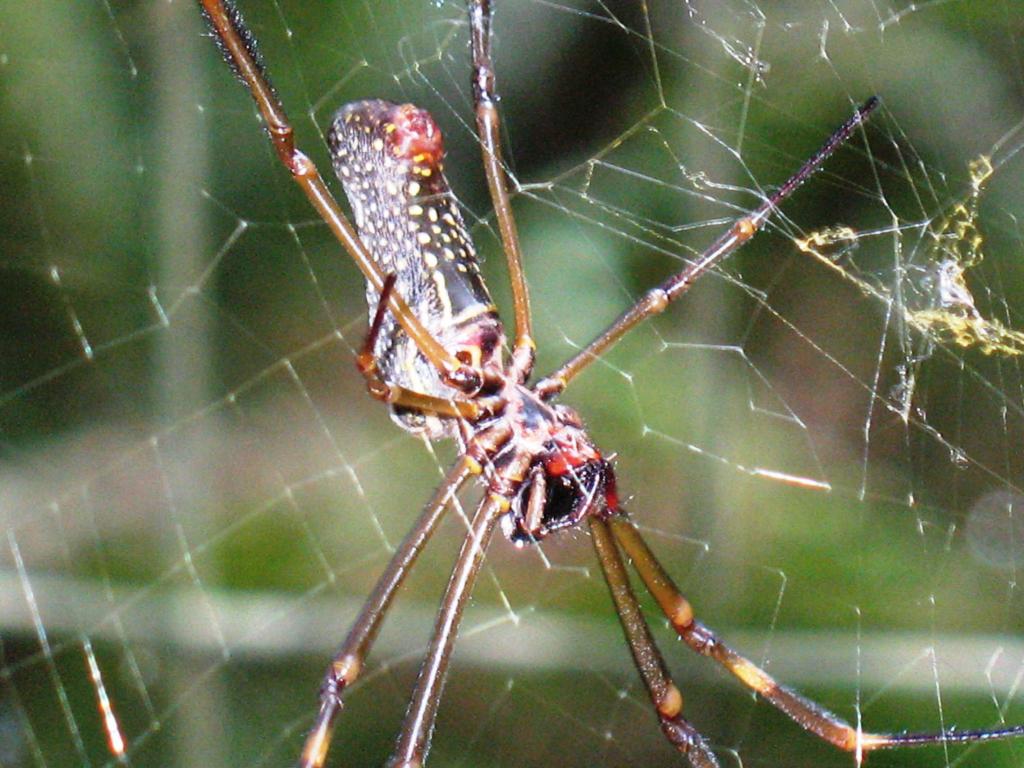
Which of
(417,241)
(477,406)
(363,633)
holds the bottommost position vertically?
(363,633)

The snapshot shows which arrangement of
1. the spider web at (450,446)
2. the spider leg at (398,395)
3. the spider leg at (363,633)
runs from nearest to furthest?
1. the spider leg at (398,395)
2. the spider leg at (363,633)
3. the spider web at (450,446)

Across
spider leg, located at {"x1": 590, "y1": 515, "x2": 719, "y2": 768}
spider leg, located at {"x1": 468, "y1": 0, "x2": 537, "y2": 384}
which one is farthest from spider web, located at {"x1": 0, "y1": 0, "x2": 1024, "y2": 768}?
spider leg, located at {"x1": 590, "y1": 515, "x2": 719, "y2": 768}

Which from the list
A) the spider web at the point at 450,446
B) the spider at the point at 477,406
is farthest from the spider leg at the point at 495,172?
the spider web at the point at 450,446

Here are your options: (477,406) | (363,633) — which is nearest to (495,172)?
(477,406)

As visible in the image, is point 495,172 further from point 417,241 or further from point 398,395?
point 398,395

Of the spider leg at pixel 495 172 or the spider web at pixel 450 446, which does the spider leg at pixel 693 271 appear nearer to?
the spider leg at pixel 495 172

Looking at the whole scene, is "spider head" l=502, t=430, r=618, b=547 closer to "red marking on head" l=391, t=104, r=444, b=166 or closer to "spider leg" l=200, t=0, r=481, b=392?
"spider leg" l=200, t=0, r=481, b=392

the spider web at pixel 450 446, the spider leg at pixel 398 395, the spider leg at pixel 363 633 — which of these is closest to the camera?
the spider leg at pixel 398 395

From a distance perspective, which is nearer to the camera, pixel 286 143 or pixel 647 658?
pixel 286 143
